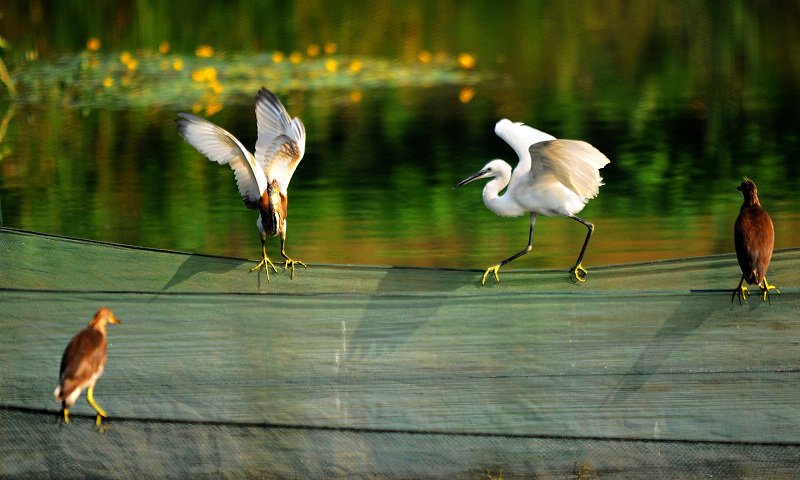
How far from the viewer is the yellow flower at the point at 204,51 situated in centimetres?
397

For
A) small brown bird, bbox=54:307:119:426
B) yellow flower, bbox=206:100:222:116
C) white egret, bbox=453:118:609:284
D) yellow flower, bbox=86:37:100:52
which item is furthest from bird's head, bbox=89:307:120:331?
yellow flower, bbox=86:37:100:52

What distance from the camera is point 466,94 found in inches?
142

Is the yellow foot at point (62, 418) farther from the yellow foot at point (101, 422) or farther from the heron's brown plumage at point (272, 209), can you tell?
the heron's brown plumage at point (272, 209)

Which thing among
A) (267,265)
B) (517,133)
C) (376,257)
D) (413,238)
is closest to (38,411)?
Result: (267,265)

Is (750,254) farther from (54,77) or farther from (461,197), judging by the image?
(54,77)

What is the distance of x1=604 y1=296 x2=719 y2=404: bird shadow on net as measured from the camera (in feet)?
4.09

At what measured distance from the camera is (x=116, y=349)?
128cm

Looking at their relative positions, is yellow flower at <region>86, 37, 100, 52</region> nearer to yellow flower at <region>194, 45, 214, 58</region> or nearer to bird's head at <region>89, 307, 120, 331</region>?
yellow flower at <region>194, 45, 214, 58</region>

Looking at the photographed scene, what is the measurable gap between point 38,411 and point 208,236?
1438mm

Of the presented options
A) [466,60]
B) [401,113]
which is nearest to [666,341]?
[401,113]

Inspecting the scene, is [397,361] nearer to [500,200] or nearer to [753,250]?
[500,200]

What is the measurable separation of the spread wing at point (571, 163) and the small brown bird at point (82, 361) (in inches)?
27.0

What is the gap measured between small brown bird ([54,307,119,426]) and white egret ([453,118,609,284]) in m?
0.55

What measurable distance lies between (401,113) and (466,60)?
71 cm
